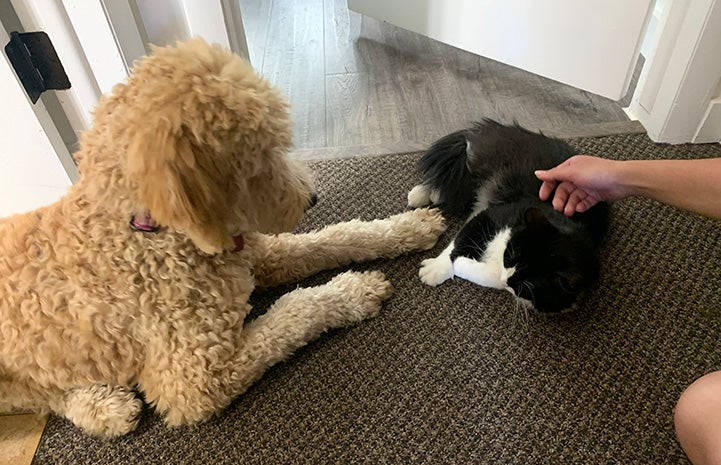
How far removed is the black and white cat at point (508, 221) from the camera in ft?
3.69

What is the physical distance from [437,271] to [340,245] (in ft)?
0.84

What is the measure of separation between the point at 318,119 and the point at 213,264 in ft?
3.39

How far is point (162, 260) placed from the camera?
101 cm

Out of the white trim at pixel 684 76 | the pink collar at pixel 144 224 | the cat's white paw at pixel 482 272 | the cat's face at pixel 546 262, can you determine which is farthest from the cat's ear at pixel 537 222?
the white trim at pixel 684 76

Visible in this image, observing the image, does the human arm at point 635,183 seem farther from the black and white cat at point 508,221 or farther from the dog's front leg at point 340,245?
the dog's front leg at point 340,245

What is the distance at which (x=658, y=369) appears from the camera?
3.92ft

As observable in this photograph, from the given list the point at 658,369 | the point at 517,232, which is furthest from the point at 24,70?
the point at 658,369

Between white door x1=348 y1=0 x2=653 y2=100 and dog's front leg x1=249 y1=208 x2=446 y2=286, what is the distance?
85 cm

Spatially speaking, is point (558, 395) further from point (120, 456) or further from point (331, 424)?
point (120, 456)

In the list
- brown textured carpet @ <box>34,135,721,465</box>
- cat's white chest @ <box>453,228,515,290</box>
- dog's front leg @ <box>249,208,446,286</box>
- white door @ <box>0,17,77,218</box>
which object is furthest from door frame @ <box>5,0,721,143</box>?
cat's white chest @ <box>453,228,515,290</box>

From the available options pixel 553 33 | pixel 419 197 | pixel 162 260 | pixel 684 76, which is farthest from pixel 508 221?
pixel 553 33

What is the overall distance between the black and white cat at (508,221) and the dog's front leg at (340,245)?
0.08 m

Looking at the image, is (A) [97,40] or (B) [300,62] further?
(B) [300,62]

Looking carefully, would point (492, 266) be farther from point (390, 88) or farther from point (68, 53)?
point (68, 53)
